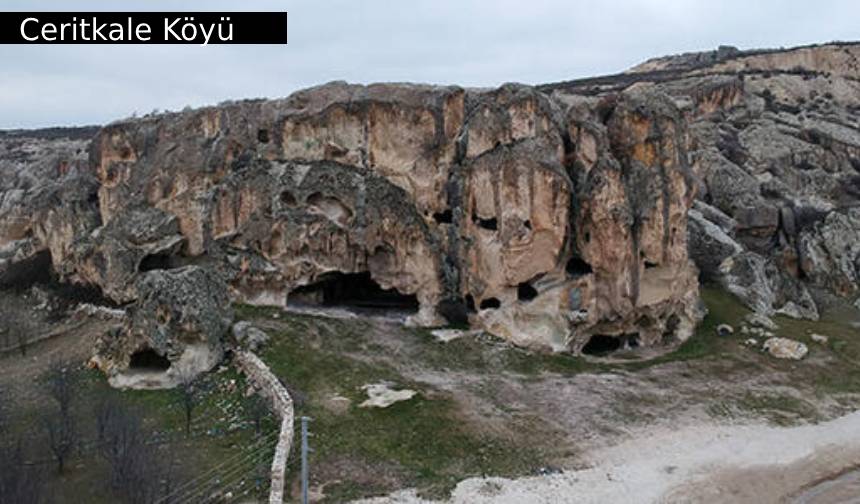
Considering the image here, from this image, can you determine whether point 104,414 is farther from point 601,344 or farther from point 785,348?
point 785,348

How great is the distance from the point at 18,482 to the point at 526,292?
72.6 ft

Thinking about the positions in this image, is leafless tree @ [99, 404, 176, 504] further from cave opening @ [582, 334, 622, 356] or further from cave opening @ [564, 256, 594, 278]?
cave opening @ [582, 334, 622, 356]

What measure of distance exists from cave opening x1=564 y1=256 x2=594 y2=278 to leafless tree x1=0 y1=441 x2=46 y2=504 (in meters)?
22.6

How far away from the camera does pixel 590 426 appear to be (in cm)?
2286

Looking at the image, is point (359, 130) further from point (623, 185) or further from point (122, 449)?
point (122, 449)

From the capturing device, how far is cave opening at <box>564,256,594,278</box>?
105 feet

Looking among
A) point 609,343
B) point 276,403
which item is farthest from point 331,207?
point 609,343

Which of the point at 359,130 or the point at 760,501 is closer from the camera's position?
the point at 760,501

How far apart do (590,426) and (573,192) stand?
12.3m

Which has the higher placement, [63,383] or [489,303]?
[489,303]

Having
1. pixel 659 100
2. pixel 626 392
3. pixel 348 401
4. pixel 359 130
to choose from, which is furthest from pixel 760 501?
pixel 359 130

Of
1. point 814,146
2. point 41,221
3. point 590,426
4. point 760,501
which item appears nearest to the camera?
point 760,501

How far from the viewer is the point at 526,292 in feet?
105

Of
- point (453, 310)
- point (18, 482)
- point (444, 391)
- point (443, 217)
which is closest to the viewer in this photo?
point (18, 482)
